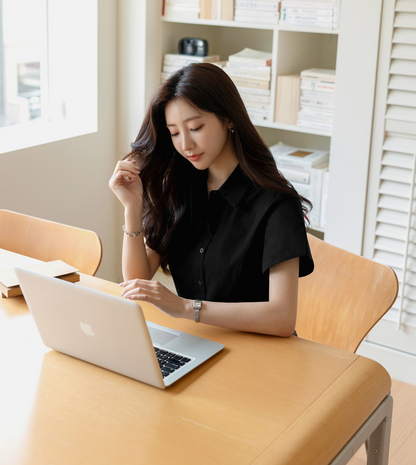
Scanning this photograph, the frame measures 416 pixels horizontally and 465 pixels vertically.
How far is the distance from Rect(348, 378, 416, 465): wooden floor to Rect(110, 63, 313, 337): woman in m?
0.87

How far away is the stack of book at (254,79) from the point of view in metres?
2.67

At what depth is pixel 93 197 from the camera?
2914mm

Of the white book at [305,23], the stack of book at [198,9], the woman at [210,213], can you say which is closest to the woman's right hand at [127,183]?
the woman at [210,213]

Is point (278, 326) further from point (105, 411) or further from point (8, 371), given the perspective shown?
point (8, 371)

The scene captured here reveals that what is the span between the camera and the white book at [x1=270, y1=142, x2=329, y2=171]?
264cm

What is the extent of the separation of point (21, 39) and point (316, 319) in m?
1.92

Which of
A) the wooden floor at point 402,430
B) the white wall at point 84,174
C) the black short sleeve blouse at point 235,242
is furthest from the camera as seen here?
the white wall at point 84,174

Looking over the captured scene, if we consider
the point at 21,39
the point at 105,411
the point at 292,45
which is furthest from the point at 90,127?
the point at 105,411

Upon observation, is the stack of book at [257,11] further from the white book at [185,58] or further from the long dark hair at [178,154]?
the long dark hair at [178,154]

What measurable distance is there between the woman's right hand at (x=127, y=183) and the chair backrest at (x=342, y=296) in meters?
0.50

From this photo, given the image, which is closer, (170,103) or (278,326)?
(278,326)

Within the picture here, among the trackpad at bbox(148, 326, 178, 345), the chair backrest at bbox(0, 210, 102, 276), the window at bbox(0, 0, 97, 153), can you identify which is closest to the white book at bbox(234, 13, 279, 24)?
the window at bbox(0, 0, 97, 153)

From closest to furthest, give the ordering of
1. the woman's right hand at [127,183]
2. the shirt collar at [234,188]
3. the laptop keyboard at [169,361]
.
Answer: the laptop keyboard at [169,361] < the shirt collar at [234,188] < the woman's right hand at [127,183]

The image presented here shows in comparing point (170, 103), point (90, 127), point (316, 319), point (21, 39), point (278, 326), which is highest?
point (21, 39)
